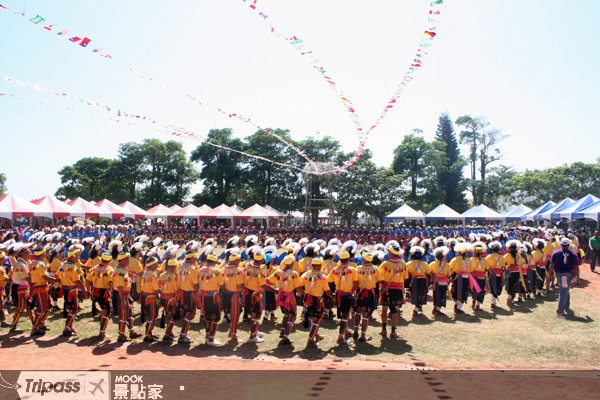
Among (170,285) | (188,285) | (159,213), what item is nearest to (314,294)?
(188,285)

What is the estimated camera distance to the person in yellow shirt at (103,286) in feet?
23.8

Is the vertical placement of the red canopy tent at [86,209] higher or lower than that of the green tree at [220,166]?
lower

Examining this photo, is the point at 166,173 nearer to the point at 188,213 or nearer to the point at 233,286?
the point at 188,213

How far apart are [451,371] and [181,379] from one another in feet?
13.3

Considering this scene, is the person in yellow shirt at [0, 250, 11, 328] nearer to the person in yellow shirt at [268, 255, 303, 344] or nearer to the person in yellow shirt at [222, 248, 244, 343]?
the person in yellow shirt at [222, 248, 244, 343]

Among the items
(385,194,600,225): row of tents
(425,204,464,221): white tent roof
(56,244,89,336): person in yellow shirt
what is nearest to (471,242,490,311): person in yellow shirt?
(56,244,89,336): person in yellow shirt

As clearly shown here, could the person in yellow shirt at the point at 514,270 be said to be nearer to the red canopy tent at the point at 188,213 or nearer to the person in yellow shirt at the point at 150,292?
the person in yellow shirt at the point at 150,292

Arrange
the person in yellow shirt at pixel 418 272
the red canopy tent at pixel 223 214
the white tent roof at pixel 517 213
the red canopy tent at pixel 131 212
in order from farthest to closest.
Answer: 1. the red canopy tent at pixel 223 214
2. the white tent roof at pixel 517 213
3. the red canopy tent at pixel 131 212
4. the person in yellow shirt at pixel 418 272

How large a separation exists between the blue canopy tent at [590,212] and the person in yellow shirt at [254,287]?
63.8ft

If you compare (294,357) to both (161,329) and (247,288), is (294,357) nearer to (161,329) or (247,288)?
(247,288)

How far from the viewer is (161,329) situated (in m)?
8.25

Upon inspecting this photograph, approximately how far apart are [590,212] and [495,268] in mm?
14067

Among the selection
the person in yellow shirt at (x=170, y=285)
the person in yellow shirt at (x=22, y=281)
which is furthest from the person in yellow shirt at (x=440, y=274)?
the person in yellow shirt at (x=22, y=281)

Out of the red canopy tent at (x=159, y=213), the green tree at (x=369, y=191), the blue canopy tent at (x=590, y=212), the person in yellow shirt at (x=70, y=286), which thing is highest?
the green tree at (x=369, y=191)
